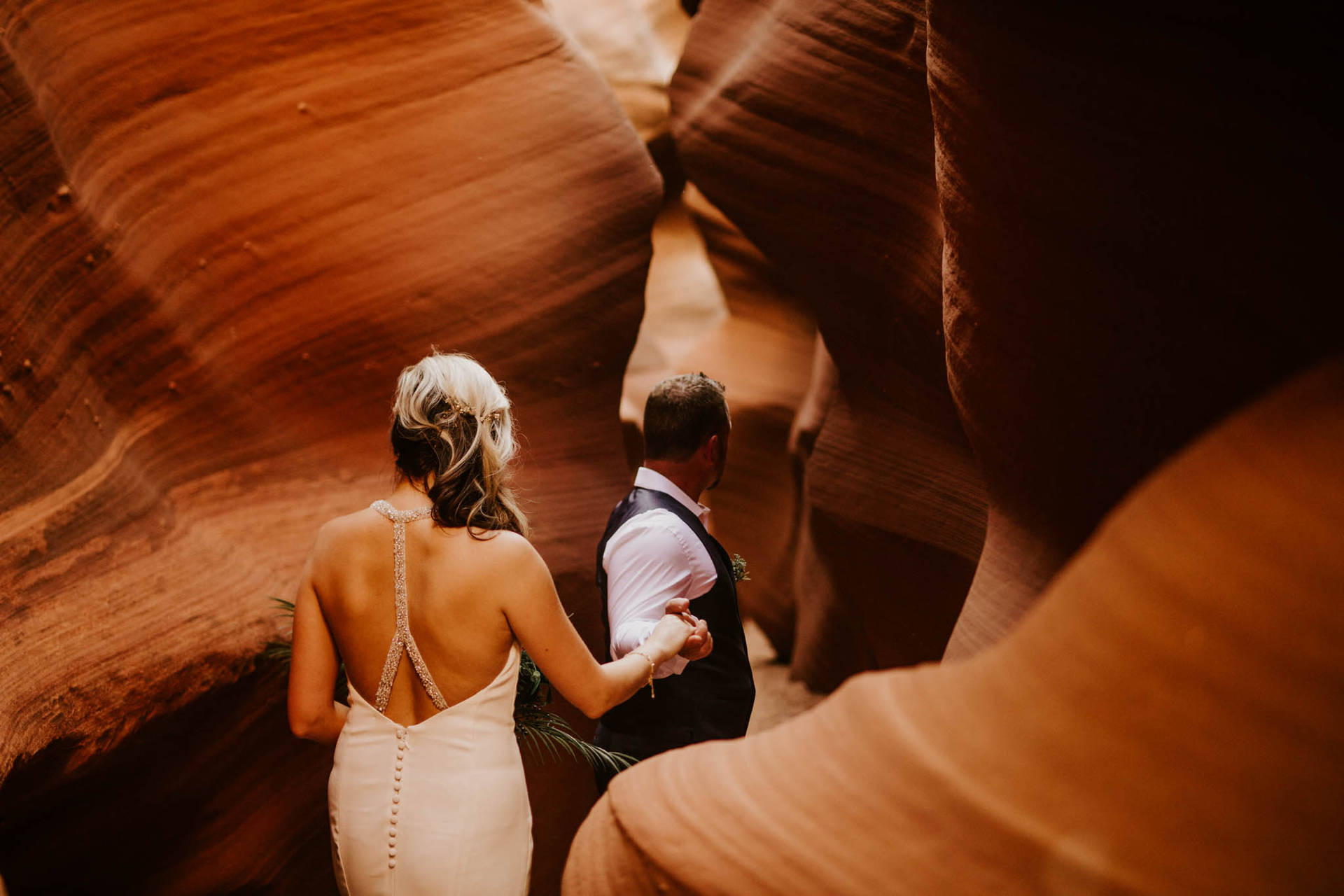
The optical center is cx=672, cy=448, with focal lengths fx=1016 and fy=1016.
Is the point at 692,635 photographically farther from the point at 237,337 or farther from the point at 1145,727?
the point at 237,337

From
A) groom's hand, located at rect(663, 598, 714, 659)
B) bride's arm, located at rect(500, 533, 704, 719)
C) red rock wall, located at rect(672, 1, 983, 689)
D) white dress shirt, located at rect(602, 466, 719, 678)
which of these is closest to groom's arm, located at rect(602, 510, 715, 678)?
white dress shirt, located at rect(602, 466, 719, 678)

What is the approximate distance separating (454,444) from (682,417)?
3.10 feet

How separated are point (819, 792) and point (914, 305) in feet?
10.6

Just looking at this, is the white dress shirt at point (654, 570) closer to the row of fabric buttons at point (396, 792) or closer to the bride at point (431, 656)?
the bride at point (431, 656)

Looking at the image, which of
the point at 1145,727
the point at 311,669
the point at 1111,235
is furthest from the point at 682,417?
the point at 1145,727

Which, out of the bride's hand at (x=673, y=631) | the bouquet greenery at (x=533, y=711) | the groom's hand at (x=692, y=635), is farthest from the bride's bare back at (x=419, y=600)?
the groom's hand at (x=692, y=635)

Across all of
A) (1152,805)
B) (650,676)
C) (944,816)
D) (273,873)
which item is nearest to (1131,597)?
(1152,805)

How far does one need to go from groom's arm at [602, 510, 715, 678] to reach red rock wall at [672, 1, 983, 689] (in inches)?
75.2

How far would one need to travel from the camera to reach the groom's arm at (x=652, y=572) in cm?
279

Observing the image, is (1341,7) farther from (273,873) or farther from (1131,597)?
(273,873)

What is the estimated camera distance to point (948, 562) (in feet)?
15.1

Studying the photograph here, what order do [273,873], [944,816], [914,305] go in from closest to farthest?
1. [944,816]
2. [273,873]
3. [914,305]

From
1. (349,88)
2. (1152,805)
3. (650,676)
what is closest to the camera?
(1152,805)

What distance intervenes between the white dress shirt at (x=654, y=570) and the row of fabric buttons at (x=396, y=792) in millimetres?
696
